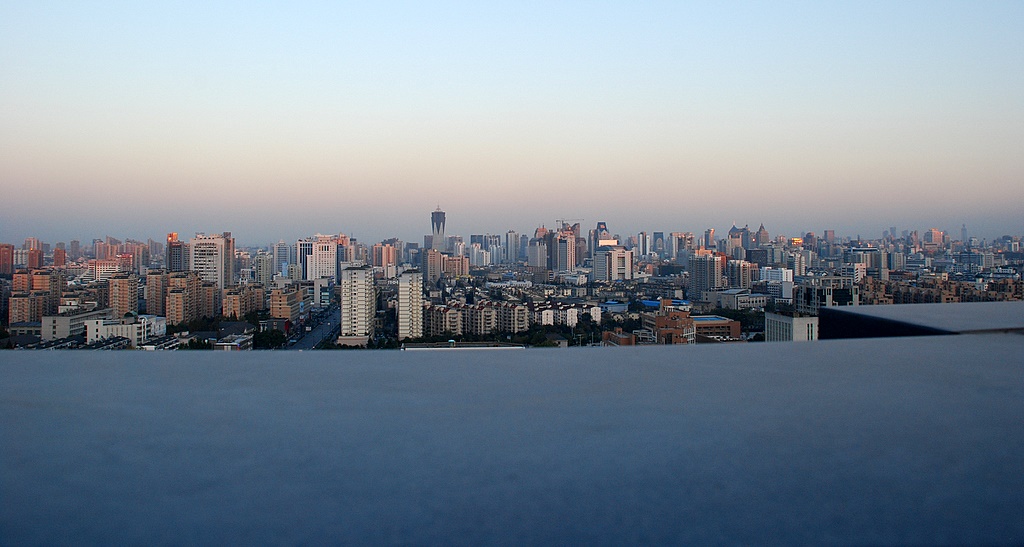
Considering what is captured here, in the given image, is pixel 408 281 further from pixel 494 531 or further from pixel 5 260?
pixel 494 531

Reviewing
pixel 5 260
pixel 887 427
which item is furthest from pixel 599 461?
pixel 5 260

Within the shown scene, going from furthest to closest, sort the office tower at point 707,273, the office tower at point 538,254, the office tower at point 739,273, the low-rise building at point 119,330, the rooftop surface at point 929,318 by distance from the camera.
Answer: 1. the office tower at point 538,254
2. the office tower at point 739,273
3. the office tower at point 707,273
4. the low-rise building at point 119,330
5. the rooftop surface at point 929,318

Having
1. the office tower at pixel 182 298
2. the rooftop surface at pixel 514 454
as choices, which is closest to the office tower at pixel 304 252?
the office tower at pixel 182 298

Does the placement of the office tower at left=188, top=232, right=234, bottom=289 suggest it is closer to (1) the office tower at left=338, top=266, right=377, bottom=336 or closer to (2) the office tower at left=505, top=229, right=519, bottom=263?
(1) the office tower at left=338, top=266, right=377, bottom=336

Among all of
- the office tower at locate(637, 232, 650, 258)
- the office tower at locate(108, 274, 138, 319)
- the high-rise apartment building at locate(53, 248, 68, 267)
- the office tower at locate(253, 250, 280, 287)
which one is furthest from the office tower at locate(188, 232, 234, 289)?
the office tower at locate(637, 232, 650, 258)

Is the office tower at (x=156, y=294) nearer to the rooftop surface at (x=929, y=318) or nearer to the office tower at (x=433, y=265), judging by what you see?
the office tower at (x=433, y=265)

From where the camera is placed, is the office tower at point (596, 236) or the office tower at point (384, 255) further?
the office tower at point (596, 236)
